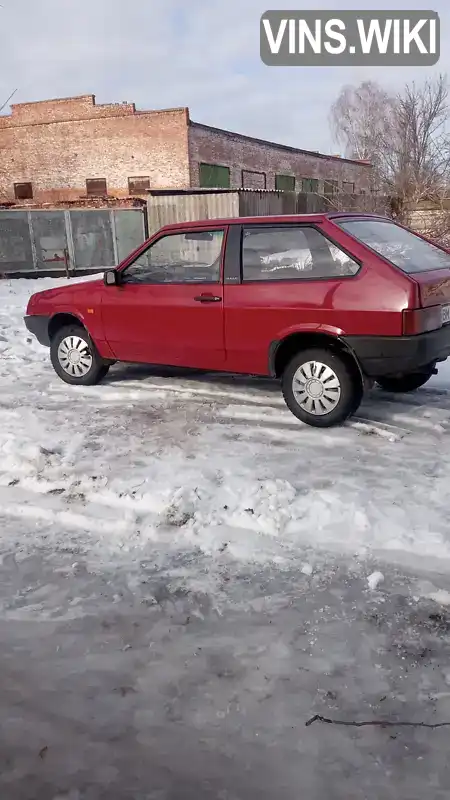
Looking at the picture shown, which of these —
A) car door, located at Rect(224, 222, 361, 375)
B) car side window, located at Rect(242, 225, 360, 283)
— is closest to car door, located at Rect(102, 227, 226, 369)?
car door, located at Rect(224, 222, 361, 375)

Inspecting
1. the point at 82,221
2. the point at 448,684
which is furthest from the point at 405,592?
the point at 82,221

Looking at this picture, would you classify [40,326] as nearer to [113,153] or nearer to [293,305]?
[293,305]

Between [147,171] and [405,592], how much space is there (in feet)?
94.5

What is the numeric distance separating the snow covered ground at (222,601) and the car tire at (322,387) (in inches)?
6.2

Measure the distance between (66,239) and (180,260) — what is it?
49.4 ft

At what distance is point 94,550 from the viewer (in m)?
3.08

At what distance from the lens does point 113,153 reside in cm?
2917

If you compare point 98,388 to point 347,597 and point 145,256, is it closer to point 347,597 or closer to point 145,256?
point 145,256

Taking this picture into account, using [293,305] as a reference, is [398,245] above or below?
above

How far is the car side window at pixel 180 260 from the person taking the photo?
5.18 m

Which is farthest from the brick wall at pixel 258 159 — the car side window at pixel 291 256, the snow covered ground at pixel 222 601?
the snow covered ground at pixel 222 601

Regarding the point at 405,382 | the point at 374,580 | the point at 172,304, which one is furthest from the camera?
the point at 405,382

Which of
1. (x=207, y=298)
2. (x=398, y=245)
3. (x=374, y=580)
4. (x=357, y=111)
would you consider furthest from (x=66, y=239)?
(x=357, y=111)

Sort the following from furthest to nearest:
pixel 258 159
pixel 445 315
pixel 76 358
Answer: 1. pixel 258 159
2. pixel 76 358
3. pixel 445 315
